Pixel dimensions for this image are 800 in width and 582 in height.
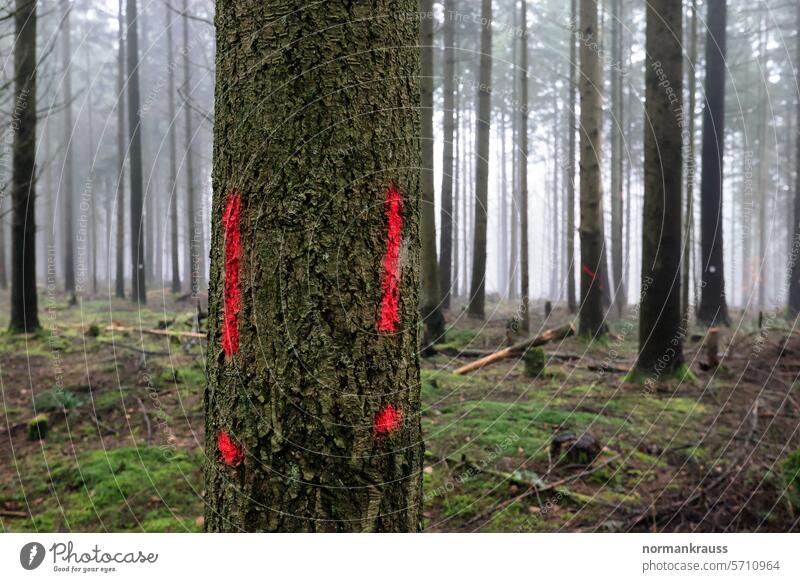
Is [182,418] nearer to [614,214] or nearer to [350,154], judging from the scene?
[350,154]

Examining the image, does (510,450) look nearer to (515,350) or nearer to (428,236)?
(515,350)

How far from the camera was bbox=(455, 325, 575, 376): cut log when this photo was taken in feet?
20.5

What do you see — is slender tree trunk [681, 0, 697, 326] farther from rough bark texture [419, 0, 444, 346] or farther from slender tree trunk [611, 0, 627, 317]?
rough bark texture [419, 0, 444, 346]

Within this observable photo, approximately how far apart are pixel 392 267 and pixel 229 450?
788mm

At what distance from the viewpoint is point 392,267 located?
5.69 ft

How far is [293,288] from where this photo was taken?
1.64 meters

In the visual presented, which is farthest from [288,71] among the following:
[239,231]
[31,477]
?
[31,477]

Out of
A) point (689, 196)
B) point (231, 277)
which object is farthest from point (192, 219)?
point (231, 277)

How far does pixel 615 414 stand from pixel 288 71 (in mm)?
3975

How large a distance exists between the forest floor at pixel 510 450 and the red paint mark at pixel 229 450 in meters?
1.41

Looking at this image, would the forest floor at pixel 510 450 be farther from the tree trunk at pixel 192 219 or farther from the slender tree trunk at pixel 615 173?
the slender tree trunk at pixel 615 173

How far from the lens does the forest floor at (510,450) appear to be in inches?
111
